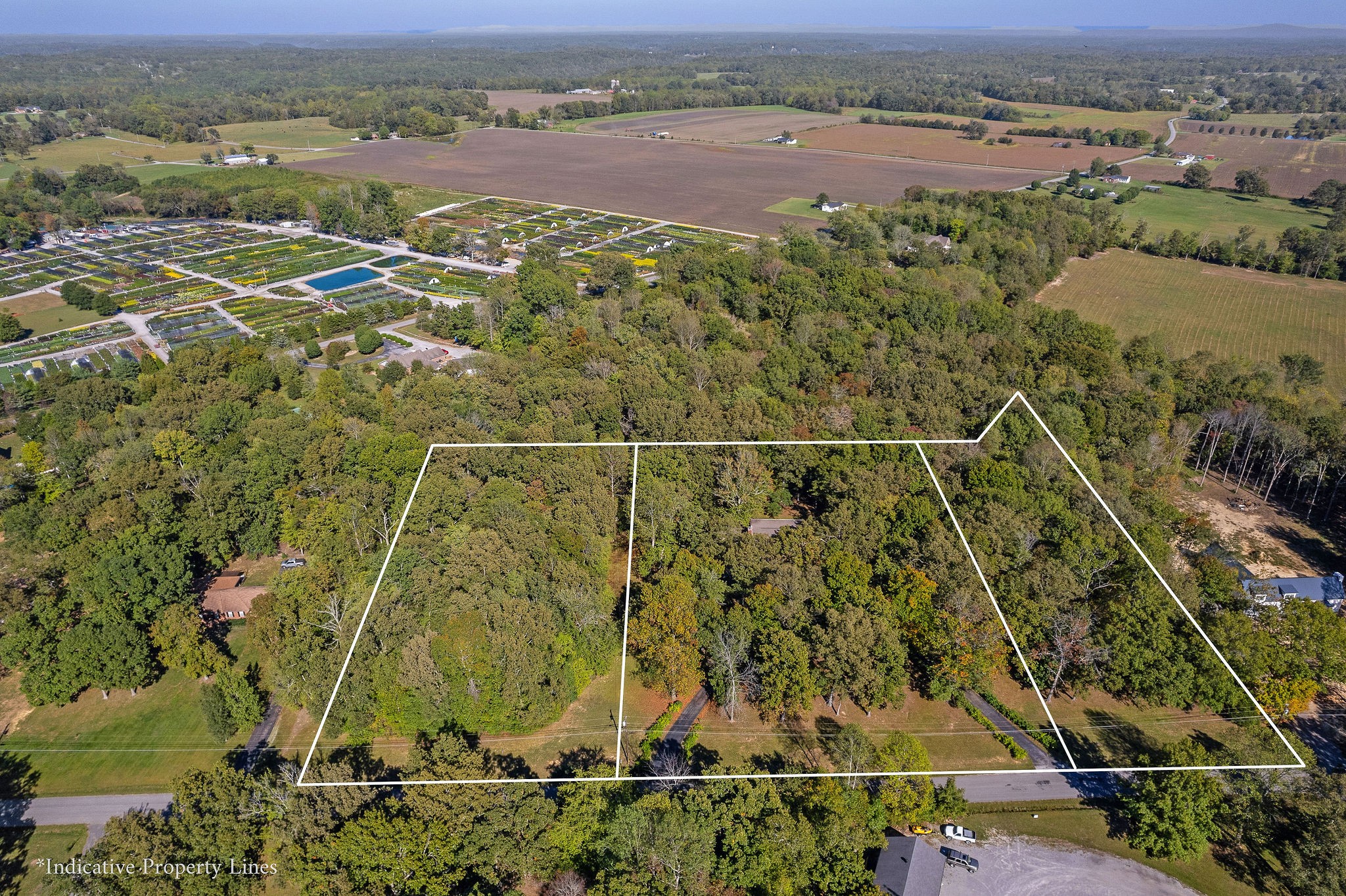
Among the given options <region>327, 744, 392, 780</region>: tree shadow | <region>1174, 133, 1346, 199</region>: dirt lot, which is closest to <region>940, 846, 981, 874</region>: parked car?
<region>327, 744, 392, 780</region>: tree shadow

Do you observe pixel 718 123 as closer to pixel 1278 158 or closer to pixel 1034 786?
pixel 1278 158

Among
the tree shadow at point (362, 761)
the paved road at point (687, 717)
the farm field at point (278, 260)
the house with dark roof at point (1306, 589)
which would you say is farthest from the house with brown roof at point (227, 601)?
the farm field at point (278, 260)

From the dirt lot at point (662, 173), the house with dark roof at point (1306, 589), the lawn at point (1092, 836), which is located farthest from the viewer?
the dirt lot at point (662, 173)

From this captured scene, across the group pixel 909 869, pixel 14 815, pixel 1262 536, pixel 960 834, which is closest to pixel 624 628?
pixel 909 869

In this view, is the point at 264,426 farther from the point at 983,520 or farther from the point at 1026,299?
the point at 1026,299

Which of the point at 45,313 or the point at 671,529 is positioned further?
the point at 45,313

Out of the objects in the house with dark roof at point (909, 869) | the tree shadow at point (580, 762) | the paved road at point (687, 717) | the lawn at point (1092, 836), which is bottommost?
the tree shadow at point (580, 762)

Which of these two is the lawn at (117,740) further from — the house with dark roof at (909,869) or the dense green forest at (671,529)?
the house with dark roof at (909,869)
